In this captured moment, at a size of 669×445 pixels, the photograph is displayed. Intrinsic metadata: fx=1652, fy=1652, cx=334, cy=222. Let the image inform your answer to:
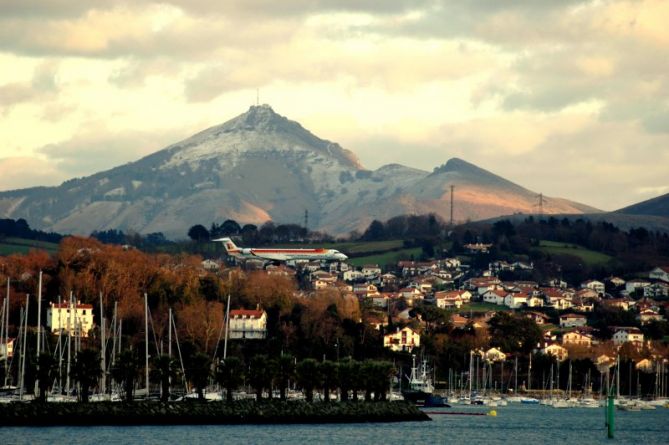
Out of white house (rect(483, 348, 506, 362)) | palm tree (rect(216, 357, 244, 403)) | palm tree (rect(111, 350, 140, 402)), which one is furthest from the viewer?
white house (rect(483, 348, 506, 362))

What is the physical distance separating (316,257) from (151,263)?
19825 mm

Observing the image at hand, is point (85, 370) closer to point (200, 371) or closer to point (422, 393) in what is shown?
point (200, 371)

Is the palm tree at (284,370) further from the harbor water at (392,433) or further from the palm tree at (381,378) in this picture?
the harbor water at (392,433)

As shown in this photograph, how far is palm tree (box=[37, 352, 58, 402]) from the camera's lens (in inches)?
4294

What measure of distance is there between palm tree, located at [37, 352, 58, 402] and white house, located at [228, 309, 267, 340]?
68347mm

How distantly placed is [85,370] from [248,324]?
3035 inches

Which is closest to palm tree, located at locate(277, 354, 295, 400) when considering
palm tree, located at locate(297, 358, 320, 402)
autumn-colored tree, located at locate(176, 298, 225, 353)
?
palm tree, located at locate(297, 358, 320, 402)

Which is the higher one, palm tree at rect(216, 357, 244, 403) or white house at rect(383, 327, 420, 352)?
white house at rect(383, 327, 420, 352)

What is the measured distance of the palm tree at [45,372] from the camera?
10906cm

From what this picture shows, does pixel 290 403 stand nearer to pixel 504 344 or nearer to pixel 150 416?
pixel 150 416

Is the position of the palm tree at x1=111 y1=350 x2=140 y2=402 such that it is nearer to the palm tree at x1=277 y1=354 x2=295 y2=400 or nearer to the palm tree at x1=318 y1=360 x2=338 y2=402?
the palm tree at x1=277 y1=354 x2=295 y2=400

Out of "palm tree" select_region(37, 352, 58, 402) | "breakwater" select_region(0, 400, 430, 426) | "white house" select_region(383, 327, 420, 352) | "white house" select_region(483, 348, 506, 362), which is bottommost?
"breakwater" select_region(0, 400, 430, 426)

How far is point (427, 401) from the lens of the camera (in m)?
150

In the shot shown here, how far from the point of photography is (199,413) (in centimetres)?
11056
